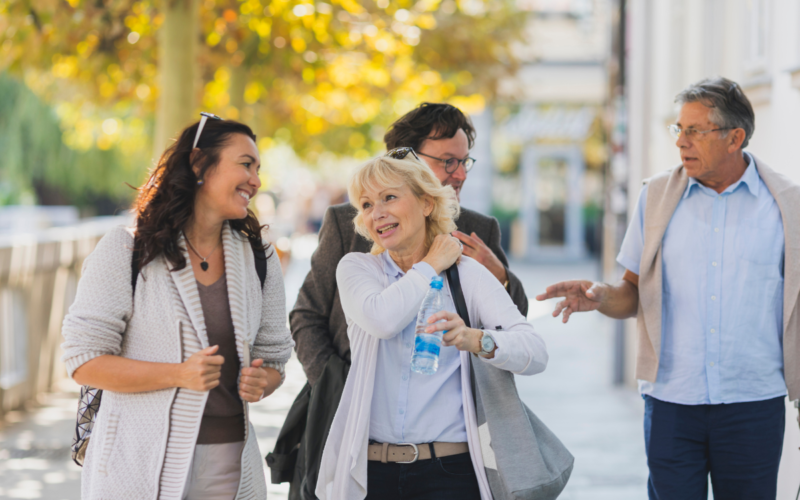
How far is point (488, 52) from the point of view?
42.4 ft

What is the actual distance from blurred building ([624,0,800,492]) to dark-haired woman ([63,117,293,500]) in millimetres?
2131

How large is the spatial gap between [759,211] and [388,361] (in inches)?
66.8

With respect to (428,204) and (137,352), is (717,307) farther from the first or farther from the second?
(137,352)

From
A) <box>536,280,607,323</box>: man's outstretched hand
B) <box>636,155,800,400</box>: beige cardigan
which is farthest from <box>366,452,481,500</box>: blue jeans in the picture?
<box>636,155,800,400</box>: beige cardigan

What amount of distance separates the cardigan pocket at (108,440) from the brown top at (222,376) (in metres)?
0.26

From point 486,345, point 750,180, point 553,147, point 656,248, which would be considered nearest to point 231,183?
point 486,345

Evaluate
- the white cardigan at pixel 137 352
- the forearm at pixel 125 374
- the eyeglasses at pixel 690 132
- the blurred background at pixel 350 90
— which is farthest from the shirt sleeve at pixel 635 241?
the forearm at pixel 125 374

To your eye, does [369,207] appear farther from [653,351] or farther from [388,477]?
[653,351]

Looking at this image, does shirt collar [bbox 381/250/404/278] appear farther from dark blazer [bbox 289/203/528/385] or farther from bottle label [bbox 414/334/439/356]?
dark blazer [bbox 289/203/528/385]

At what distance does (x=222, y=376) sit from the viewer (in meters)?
2.80

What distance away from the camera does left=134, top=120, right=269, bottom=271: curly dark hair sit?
2719mm

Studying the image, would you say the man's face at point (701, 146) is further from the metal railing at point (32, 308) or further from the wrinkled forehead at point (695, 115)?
the metal railing at point (32, 308)

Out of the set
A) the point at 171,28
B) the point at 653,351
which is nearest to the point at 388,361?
the point at 653,351

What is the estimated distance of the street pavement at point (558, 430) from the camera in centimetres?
585
